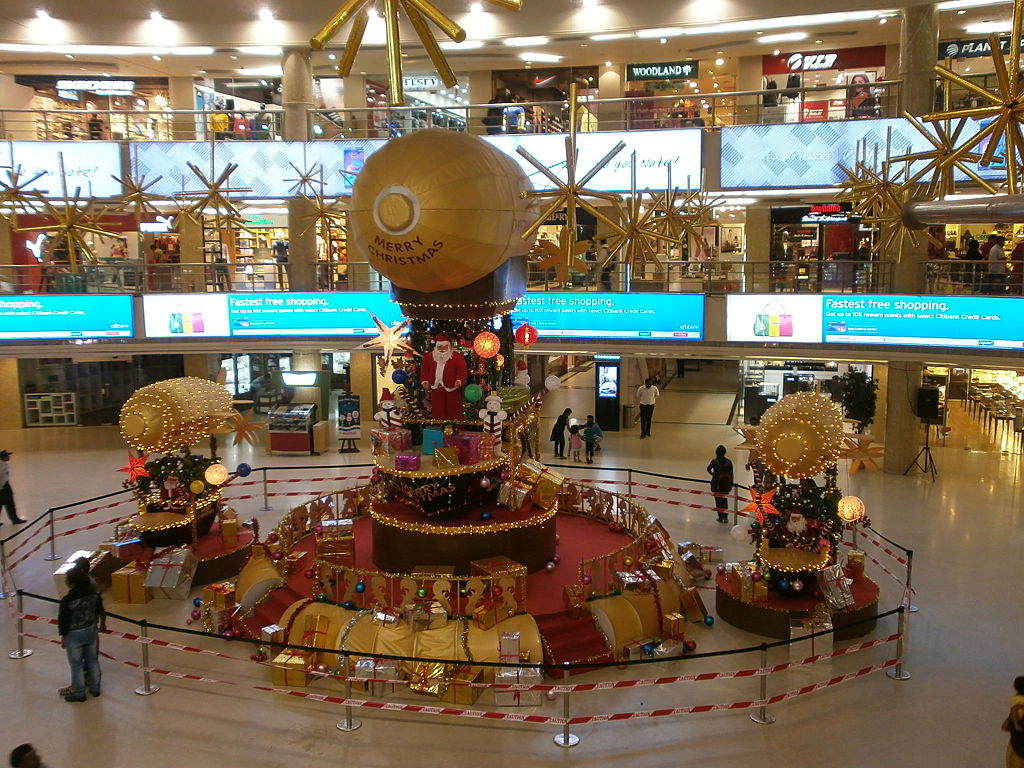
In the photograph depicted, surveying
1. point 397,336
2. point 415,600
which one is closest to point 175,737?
point 415,600

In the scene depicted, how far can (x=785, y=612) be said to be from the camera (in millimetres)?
10219

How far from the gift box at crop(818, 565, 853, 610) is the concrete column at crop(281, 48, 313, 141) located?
15841 millimetres

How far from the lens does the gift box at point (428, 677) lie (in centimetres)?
896

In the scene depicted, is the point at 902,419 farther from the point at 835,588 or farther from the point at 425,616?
the point at 425,616

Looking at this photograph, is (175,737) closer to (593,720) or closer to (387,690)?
(387,690)

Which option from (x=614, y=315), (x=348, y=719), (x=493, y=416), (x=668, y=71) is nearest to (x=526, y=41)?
(x=668, y=71)

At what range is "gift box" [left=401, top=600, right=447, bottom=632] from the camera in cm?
941

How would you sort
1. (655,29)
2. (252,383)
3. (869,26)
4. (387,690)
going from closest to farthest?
(387,690) < (655,29) < (869,26) < (252,383)

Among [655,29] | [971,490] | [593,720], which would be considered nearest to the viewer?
[593,720]

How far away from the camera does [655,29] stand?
19.8 meters

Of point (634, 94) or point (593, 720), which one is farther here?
point (634, 94)

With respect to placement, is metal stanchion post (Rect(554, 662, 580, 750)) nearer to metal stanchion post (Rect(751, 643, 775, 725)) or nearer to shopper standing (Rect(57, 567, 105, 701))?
metal stanchion post (Rect(751, 643, 775, 725))

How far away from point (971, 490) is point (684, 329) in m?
6.26

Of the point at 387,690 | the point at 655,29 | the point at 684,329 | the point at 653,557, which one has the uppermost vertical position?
the point at 655,29
